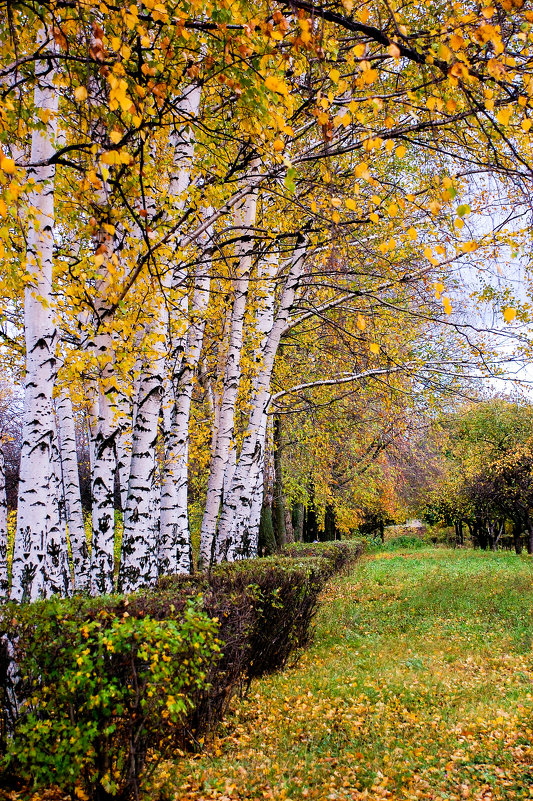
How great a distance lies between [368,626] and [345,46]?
29.8 feet

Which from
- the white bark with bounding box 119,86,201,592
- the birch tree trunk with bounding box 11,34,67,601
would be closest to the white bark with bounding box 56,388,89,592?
the white bark with bounding box 119,86,201,592

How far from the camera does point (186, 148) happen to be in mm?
5590

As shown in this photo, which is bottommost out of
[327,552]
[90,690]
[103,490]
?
[327,552]

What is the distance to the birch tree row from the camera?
9.68 ft

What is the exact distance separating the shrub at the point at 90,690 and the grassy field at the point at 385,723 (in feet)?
1.72

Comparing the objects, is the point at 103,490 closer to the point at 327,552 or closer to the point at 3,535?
the point at 3,535

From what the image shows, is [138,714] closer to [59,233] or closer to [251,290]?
[251,290]

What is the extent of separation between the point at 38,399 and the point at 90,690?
2520 mm

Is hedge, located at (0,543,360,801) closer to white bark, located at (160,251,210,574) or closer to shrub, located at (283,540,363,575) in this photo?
white bark, located at (160,251,210,574)

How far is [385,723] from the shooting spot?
4898 millimetres

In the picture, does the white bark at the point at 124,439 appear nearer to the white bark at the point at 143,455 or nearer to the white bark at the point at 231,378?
the white bark at the point at 143,455

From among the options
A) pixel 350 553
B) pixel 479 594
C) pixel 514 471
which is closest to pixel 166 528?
pixel 479 594

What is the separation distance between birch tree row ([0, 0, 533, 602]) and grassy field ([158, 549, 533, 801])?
2005 millimetres

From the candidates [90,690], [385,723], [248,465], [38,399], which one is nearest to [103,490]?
[38,399]
